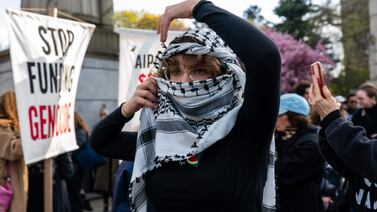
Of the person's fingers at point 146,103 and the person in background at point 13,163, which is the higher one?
the person's fingers at point 146,103

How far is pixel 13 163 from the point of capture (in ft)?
13.7

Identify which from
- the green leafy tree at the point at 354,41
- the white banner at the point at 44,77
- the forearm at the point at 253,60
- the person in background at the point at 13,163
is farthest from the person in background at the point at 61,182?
the green leafy tree at the point at 354,41

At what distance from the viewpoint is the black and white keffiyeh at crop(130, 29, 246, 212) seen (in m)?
1.70

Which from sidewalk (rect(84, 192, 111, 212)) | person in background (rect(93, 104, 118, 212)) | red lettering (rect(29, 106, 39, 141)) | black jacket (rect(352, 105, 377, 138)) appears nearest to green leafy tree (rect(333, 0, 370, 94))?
sidewalk (rect(84, 192, 111, 212))

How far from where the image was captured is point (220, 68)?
177 cm

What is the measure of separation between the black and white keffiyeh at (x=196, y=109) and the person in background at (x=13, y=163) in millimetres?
2541

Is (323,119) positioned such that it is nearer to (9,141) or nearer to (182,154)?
(182,154)

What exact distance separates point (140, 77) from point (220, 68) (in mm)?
3350

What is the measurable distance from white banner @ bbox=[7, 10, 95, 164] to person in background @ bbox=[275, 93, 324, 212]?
73.5 inches

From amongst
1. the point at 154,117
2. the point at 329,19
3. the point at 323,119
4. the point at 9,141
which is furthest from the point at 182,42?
the point at 329,19

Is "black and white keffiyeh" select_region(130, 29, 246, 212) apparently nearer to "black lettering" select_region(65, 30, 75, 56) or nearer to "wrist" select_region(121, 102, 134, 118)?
"wrist" select_region(121, 102, 134, 118)

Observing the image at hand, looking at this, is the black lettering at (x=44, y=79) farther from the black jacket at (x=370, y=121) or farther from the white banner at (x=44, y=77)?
the black jacket at (x=370, y=121)

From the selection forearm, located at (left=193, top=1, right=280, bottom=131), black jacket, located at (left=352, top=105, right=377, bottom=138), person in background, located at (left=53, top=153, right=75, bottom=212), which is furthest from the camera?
person in background, located at (left=53, top=153, right=75, bottom=212)

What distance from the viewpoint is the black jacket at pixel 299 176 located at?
3.30 metres
